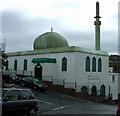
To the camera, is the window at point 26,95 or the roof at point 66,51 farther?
the roof at point 66,51

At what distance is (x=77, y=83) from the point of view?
2798 cm

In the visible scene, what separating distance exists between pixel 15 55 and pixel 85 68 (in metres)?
14.0

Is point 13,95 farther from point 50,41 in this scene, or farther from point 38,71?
point 50,41

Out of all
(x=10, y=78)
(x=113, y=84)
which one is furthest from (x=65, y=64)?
(x=113, y=84)

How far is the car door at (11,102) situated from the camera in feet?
29.7

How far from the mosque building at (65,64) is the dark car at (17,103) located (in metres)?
16.9

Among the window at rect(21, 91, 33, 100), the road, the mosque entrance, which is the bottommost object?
the road

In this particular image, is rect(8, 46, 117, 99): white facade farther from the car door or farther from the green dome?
the car door

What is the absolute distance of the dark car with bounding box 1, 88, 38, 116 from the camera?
9133mm

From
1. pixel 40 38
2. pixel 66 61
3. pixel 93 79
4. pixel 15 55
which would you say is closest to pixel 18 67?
pixel 15 55

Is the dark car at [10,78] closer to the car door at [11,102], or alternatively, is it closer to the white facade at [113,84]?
the white facade at [113,84]

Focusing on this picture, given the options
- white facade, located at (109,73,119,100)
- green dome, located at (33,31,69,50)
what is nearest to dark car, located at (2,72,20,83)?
green dome, located at (33,31,69,50)

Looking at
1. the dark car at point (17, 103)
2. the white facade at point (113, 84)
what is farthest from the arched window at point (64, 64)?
the dark car at point (17, 103)

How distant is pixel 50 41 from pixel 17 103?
2459 cm
